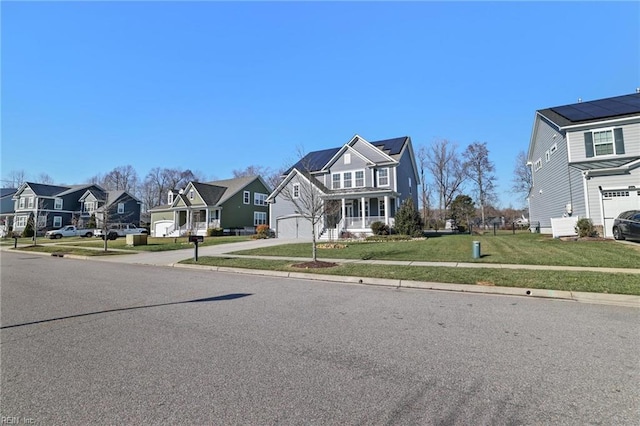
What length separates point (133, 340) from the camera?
467 cm

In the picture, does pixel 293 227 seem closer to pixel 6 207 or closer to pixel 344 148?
pixel 344 148

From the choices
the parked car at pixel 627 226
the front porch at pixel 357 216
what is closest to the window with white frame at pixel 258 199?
the front porch at pixel 357 216

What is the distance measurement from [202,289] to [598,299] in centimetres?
941

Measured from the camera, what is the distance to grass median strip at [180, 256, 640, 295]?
7488 mm

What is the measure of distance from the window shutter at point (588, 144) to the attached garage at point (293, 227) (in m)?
20.6

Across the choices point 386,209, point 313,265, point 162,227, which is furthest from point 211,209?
point 313,265

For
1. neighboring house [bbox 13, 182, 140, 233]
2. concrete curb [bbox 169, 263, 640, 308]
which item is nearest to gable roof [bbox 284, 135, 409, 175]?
concrete curb [bbox 169, 263, 640, 308]

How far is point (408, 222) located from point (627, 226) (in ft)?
37.6

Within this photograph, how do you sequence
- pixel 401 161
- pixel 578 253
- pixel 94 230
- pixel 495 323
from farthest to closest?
pixel 94 230 → pixel 401 161 → pixel 578 253 → pixel 495 323

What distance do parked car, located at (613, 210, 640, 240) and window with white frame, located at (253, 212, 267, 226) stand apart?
116ft

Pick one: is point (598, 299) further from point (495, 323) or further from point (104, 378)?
point (104, 378)

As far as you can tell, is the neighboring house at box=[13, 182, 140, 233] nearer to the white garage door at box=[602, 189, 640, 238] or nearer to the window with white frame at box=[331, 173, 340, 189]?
the window with white frame at box=[331, 173, 340, 189]

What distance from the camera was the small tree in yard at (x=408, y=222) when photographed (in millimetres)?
22984

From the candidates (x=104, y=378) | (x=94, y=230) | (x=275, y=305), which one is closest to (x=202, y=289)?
(x=275, y=305)
